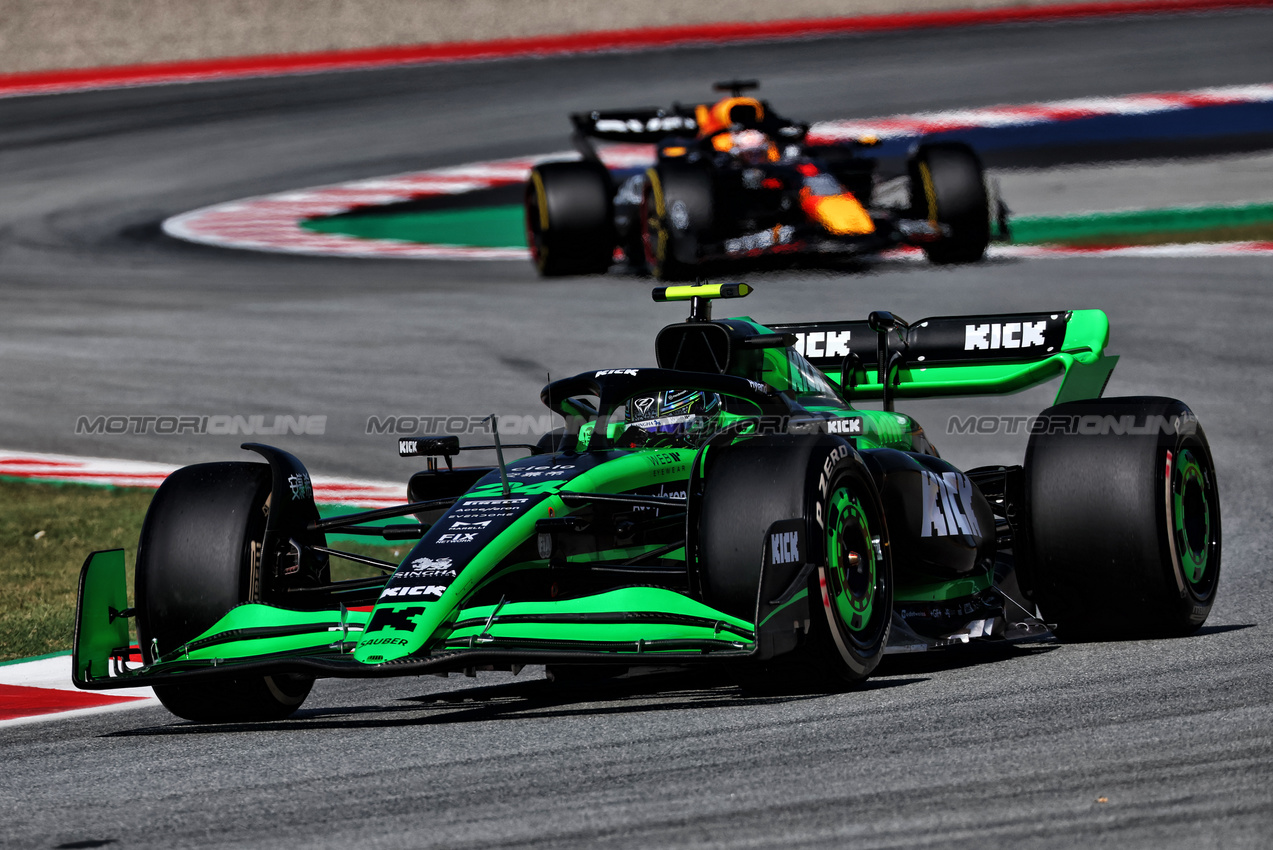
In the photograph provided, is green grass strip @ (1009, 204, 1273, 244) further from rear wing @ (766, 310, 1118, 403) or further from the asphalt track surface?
rear wing @ (766, 310, 1118, 403)

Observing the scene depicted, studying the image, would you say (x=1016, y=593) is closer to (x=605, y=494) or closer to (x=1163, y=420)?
(x=1163, y=420)

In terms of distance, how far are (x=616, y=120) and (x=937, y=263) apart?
10.5 feet

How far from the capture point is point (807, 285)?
658 inches

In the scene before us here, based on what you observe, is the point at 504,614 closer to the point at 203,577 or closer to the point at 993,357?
the point at 203,577

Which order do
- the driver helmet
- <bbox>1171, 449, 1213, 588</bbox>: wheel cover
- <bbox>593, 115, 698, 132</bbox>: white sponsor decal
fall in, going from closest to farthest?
the driver helmet < <bbox>1171, 449, 1213, 588</bbox>: wheel cover < <bbox>593, 115, 698, 132</bbox>: white sponsor decal

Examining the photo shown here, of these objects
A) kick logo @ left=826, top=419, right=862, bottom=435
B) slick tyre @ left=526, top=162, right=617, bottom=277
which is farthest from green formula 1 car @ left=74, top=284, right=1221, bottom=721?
slick tyre @ left=526, top=162, right=617, bottom=277

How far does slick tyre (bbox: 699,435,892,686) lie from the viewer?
20.7ft

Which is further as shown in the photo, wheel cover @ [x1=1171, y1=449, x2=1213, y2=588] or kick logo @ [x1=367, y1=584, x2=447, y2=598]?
wheel cover @ [x1=1171, y1=449, x2=1213, y2=588]

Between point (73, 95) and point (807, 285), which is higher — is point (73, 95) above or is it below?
above

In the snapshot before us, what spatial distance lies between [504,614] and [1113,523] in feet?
8.20

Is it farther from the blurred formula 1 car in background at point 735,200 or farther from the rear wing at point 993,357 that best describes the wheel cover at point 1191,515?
the blurred formula 1 car in background at point 735,200

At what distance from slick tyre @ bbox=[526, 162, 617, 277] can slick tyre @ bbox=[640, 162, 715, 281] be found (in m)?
0.94

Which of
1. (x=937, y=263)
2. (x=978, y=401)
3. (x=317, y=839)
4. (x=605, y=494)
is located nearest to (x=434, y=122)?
(x=937, y=263)

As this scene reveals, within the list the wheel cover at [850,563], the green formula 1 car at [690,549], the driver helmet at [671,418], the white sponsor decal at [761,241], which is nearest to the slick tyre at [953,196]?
the white sponsor decal at [761,241]
